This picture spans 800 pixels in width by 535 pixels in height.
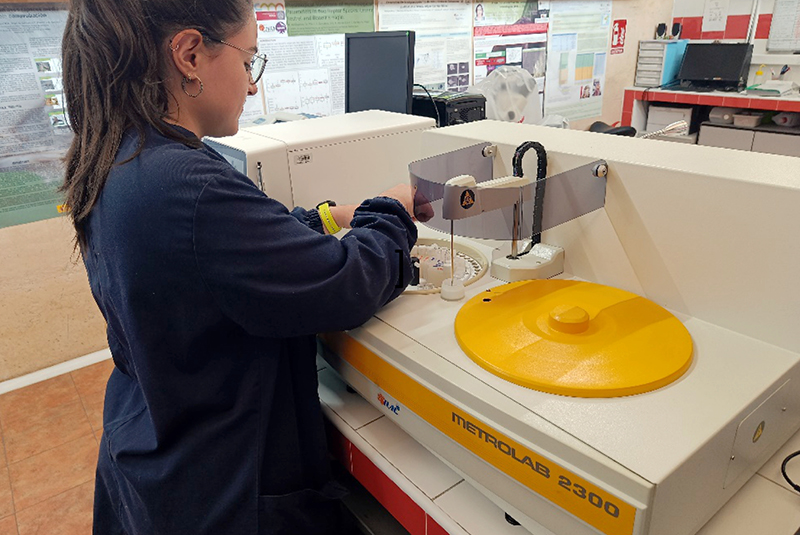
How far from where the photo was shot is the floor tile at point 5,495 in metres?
1.71

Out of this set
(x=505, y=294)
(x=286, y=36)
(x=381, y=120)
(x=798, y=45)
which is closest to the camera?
(x=505, y=294)

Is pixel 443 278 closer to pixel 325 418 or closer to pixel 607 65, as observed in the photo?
pixel 325 418

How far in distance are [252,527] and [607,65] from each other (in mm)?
4255

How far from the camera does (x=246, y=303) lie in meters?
0.70

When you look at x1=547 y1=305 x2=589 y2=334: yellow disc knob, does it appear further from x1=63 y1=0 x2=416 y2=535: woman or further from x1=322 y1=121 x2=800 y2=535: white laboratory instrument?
x1=63 y1=0 x2=416 y2=535: woman

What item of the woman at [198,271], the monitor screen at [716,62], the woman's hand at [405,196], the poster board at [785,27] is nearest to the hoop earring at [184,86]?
the woman at [198,271]

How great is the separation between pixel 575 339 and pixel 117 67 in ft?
2.25

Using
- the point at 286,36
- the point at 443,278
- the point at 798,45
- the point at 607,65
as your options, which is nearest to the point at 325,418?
the point at 443,278

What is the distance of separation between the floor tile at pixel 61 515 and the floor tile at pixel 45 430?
0.95 ft

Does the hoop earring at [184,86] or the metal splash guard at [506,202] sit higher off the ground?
the hoop earring at [184,86]

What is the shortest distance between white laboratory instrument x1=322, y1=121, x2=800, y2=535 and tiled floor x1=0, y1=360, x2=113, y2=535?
1279mm

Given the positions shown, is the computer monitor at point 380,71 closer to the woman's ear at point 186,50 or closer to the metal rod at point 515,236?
the metal rod at point 515,236

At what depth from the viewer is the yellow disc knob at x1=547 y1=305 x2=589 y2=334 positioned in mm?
783

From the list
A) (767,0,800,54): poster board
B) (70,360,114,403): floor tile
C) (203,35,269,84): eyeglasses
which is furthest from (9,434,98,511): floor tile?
(767,0,800,54): poster board
